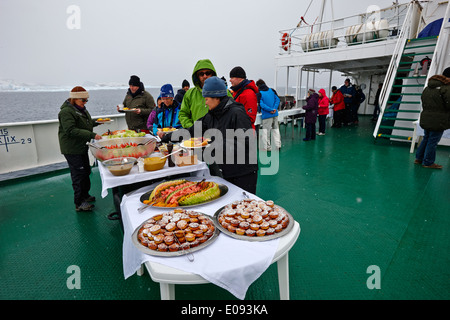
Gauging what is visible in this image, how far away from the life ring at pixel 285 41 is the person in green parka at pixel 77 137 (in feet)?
34.8

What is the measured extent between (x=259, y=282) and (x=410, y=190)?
3.81 m

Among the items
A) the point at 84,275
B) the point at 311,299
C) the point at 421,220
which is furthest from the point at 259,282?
the point at 421,220

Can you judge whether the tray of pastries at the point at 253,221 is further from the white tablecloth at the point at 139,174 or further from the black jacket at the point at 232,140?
the white tablecloth at the point at 139,174

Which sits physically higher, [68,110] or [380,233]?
[68,110]

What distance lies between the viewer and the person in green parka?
3.52 meters

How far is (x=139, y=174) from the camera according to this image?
2.44m

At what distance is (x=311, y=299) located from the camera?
2240mm

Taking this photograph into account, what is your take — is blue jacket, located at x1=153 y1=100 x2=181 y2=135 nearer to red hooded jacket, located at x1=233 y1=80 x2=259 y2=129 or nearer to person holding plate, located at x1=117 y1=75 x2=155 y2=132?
person holding plate, located at x1=117 y1=75 x2=155 y2=132

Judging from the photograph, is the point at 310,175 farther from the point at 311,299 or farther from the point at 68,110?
the point at 68,110

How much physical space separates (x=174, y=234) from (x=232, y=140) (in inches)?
48.6

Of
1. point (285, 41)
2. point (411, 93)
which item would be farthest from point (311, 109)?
point (285, 41)

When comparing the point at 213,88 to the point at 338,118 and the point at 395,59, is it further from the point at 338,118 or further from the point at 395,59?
the point at 338,118

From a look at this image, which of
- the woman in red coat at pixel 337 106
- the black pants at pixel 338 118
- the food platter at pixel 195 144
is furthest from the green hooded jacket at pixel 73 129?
the black pants at pixel 338 118
